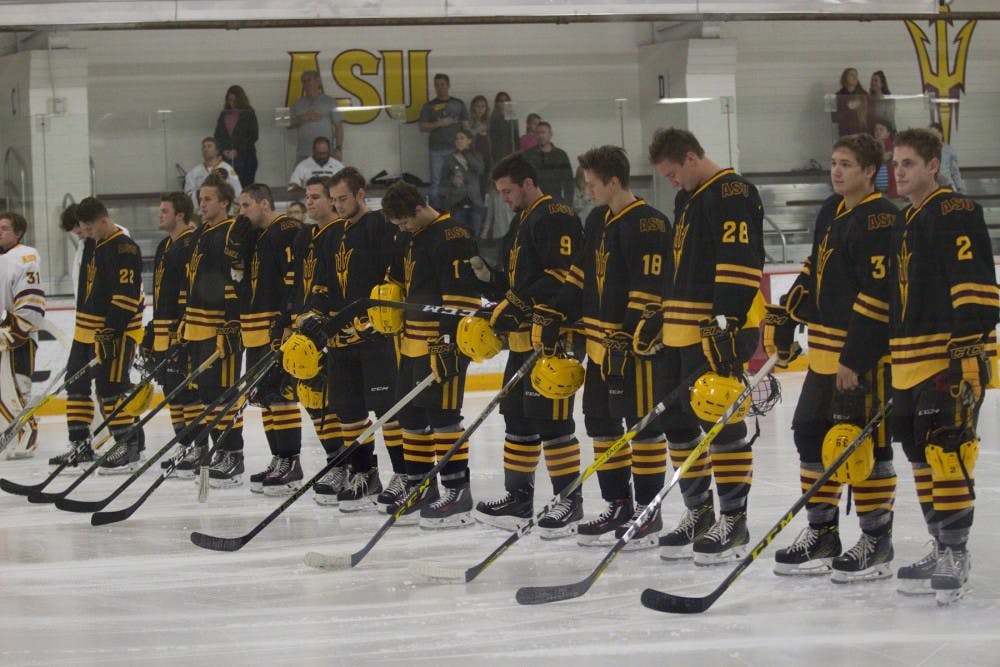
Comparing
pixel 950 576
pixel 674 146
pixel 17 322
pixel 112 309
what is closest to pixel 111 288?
pixel 112 309

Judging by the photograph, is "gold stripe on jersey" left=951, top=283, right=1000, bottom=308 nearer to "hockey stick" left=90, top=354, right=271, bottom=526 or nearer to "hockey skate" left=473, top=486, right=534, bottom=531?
"hockey skate" left=473, top=486, right=534, bottom=531

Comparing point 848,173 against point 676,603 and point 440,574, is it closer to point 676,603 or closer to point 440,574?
point 676,603

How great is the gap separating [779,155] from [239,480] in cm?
570

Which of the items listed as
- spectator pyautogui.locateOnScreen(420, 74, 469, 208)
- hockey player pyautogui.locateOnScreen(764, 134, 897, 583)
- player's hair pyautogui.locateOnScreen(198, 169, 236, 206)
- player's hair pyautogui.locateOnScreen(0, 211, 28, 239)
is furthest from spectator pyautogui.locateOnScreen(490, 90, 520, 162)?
hockey player pyautogui.locateOnScreen(764, 134, 897, 583)

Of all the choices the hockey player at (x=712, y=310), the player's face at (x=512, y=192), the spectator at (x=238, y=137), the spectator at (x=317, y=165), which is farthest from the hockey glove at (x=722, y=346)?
the spectator at (x=238, y=137)

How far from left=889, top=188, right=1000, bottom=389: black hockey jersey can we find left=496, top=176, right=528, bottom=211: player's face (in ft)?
4.84

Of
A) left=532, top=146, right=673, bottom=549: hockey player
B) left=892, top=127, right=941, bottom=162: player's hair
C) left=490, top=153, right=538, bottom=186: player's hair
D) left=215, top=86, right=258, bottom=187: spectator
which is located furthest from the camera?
left=215, top=86, right=258, bottom=187: spectator

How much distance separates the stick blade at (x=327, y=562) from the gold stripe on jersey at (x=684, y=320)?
3.63 feet

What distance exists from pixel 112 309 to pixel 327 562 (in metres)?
2.82

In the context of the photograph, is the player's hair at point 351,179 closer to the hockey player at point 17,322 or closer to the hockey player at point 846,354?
the hockey player at point 846,354

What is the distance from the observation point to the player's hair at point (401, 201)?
496 cm

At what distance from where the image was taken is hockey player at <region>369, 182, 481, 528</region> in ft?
16.4

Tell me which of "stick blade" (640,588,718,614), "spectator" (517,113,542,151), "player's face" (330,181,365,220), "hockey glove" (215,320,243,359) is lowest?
"stick blade" (640,588,718,614)

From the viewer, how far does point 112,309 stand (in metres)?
6.67
